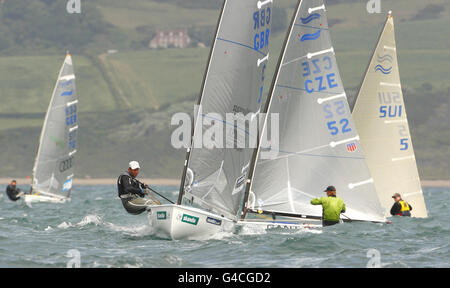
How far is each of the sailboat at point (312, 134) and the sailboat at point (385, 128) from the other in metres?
5.73

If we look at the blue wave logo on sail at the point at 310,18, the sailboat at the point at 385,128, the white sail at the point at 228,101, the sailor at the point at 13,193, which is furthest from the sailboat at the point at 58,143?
the white sail at the point at 228,101

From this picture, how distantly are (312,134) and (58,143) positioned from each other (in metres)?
26.0

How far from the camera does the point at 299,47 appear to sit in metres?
25.1

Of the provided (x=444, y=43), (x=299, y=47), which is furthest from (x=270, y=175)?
(x=444, y=43)

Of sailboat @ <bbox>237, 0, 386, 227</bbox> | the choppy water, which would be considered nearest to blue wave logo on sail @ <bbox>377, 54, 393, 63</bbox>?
sailboat @ <bbox>237, 0, 386, 227</bbox>

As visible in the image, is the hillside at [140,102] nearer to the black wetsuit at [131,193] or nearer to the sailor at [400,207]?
the sailor at [400,207]

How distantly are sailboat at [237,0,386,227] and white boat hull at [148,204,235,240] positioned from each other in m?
3.19

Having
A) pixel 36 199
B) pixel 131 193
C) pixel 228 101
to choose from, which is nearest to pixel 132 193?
pixel 131 193

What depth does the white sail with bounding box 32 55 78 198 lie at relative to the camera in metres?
47.3

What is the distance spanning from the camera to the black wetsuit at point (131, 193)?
2267cm

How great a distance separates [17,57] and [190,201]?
600 feet

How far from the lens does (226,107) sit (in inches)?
902

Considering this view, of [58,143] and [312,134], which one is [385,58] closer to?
[312,134]
